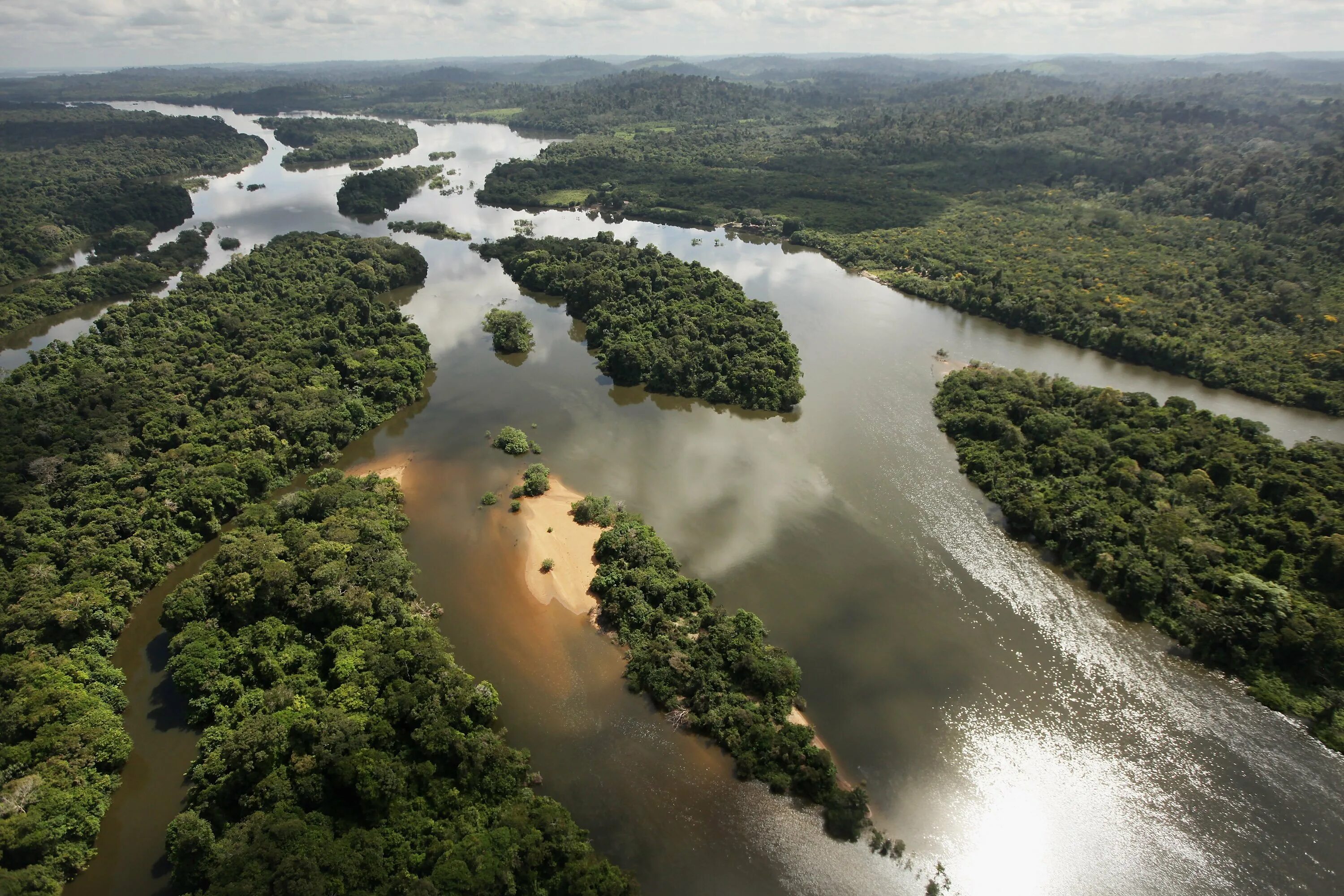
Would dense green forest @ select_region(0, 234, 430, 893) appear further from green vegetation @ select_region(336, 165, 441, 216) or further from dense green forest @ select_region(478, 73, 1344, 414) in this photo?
dense green forest @ select_region(478, 73, 1344, 414)

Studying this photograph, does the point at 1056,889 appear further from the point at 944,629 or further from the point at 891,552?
the point at 891,552

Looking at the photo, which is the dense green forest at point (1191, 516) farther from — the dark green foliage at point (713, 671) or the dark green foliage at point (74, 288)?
the dark green foliage at point (74, 288)

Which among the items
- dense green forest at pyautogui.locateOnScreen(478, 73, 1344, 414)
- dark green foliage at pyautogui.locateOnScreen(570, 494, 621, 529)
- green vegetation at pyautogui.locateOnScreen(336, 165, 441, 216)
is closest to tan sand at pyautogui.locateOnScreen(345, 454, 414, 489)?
dark green foliage at pyautogui.locateOnScreen(570, 494, 621, 529)

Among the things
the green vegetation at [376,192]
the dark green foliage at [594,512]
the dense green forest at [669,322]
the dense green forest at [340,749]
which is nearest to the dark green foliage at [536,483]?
the dark green foliage at [594,512]

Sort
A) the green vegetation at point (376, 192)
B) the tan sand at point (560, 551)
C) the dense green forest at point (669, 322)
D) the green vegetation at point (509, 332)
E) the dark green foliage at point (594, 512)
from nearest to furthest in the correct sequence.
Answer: the tan sand at point (560, 551) → the dark green foliage at point (594, 512) → the dense green forest at point (669, 322) → the green vegetation at point (509, 332) → the green vegetation at point (376, 192)

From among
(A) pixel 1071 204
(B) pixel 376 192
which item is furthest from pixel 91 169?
(A) pixel 1071 204

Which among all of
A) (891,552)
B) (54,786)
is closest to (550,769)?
(54,786)
